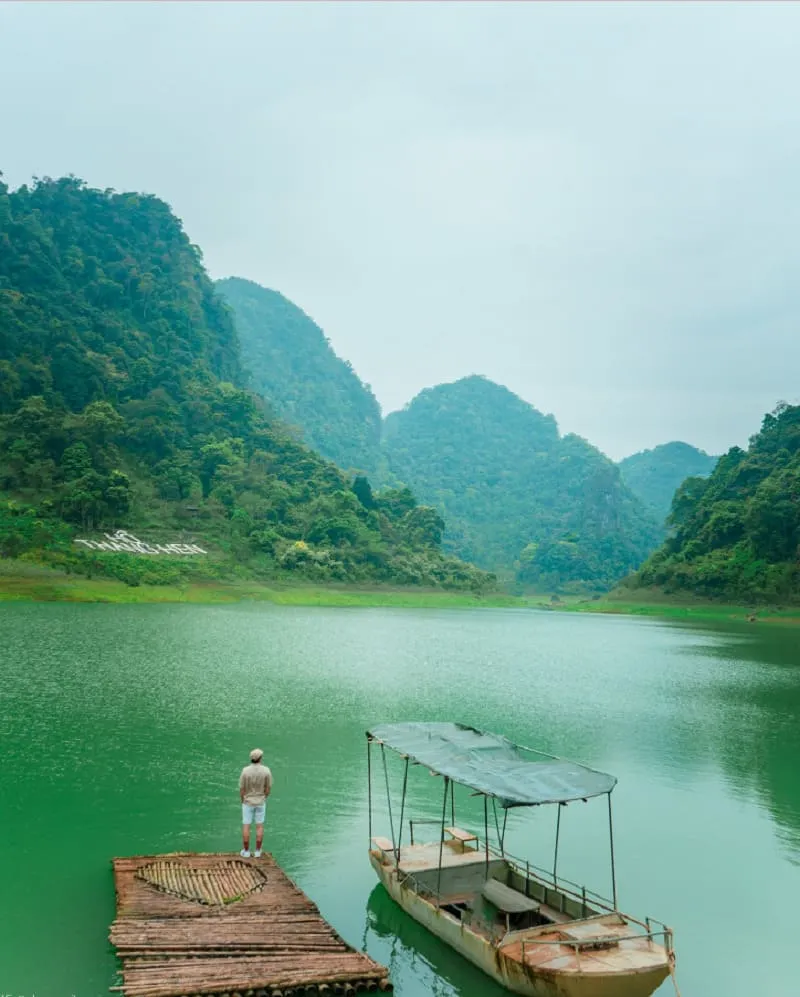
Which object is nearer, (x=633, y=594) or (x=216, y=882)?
(x=216, y=882)

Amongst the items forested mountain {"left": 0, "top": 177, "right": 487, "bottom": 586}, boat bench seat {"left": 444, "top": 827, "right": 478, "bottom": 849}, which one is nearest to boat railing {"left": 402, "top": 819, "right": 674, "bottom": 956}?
boat bench seat {"left": 444, "top": 827, "right": 478, "bottom": 849}

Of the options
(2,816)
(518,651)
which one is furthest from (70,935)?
(518,651)

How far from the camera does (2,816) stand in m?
15.2

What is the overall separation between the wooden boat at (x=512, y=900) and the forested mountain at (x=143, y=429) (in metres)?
61.8

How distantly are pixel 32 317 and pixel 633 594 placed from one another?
304 ft

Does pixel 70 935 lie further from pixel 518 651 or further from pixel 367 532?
pixel 367 532

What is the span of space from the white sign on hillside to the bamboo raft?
225ft

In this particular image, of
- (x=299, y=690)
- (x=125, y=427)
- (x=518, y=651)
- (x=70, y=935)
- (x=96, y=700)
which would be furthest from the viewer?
(x=125, y=427)

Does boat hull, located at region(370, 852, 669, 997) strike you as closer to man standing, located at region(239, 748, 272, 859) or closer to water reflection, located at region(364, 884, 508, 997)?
water reflection, located at region(364, 884, 508, 997)

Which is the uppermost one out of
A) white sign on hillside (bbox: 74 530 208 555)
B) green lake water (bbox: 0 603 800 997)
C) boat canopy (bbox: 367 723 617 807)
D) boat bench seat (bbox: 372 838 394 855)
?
white sign on hillside (bbox: 74 530 208 555)

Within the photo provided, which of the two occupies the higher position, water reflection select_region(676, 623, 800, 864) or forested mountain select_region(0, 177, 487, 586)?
forested mountain select_region(0, 177, 487, 586)

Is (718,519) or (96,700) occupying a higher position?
(718,519)

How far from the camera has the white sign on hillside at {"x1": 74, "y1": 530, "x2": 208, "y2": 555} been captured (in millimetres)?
77188

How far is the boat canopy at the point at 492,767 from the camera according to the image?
34.9 feet
